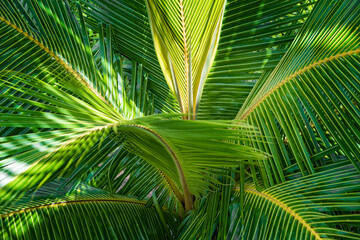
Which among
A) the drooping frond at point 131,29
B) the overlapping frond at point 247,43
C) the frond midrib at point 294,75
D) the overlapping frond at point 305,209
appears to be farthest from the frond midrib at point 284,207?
the drooping frond at point 131,29

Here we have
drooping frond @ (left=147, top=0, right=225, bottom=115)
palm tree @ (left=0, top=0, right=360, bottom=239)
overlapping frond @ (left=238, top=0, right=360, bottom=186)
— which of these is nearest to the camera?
palm tree @ (left=0, top=0, right=360, bottom=239)

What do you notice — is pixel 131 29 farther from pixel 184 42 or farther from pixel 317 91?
pixel 317 91

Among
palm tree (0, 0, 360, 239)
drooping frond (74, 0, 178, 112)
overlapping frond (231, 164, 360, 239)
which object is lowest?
overlapping frond (231, 164, 360, 239)

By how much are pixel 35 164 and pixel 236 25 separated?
2.93 ft

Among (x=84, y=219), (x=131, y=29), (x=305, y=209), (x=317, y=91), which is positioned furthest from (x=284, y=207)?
(x=131, y=29)

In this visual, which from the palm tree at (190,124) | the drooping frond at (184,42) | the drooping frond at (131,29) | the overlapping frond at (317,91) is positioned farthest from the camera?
the drooping frond at (131,29)

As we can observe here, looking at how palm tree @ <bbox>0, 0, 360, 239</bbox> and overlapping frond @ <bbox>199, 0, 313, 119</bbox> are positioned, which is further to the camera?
overlapping frond @ <bbox>199, 0, 313, 119</bbox>

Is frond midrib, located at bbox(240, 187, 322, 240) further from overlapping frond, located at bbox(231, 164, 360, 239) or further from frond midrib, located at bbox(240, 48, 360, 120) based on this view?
frond midrib, located at bbox(240, 48, 360, 120)

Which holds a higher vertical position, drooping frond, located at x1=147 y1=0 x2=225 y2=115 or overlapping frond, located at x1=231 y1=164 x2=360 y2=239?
drooping frond, located at x1=147 y1=0 x2=225 y2=115

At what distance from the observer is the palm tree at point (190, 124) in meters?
0.68

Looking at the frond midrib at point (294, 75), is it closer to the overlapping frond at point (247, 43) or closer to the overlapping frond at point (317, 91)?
the overlapping frond at point (317, 91)

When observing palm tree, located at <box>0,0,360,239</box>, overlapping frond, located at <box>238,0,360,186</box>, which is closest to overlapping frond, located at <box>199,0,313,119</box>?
palm tree, located at <box>0,0,360,239</box>

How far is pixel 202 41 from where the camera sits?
103 cm

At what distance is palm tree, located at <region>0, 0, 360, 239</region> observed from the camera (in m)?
0.68
